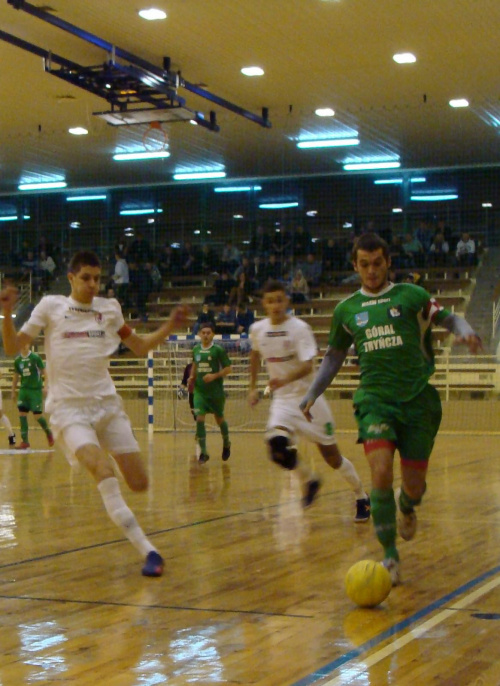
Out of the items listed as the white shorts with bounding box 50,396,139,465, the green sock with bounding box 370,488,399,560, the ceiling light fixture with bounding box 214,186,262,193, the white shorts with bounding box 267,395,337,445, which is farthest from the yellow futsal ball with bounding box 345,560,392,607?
the ceiling light fixture with bounding box 214,186,262,193

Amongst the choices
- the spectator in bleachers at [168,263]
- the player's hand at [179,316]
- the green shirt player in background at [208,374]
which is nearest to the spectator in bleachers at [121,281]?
the spectator in bleachers at [168,263]

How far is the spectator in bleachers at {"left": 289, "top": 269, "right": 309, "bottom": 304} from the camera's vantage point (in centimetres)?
2734

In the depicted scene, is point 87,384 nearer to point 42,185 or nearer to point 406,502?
point 406,502

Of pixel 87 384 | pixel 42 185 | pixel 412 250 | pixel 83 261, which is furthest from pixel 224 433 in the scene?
pixel 42 185

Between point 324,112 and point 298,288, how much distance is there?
6.71 metres

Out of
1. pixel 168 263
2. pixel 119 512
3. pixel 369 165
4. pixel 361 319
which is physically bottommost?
pixel 119 512

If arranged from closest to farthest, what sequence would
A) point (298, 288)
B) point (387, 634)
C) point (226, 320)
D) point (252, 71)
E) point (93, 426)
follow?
point (387, 634), point (93, 426), point (252, 71), point (226, 320), point (298, 288)

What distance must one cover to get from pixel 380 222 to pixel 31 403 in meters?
14.6

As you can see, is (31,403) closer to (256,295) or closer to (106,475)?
(256,295)

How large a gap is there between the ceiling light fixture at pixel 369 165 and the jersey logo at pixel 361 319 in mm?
23199

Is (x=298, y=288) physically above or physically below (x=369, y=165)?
below

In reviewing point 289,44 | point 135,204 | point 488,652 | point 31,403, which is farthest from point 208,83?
point 488,652

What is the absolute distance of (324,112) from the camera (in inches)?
864

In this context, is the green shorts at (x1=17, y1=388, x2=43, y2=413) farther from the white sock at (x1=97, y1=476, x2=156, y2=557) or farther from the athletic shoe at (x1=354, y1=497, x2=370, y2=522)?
the white sock at (x1=97, y1=476, x2=156, y2=557)
